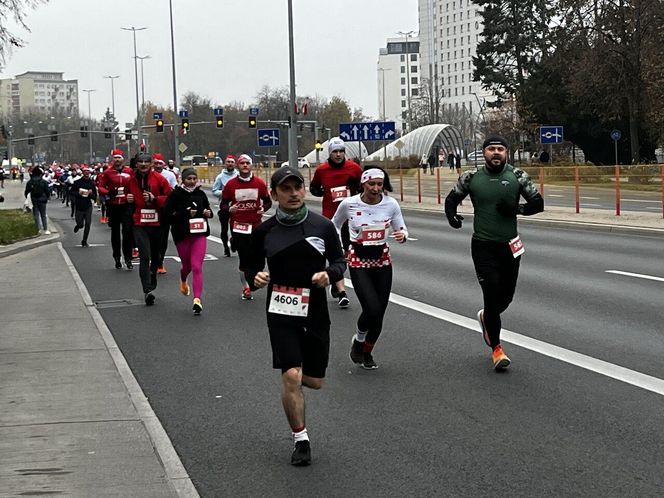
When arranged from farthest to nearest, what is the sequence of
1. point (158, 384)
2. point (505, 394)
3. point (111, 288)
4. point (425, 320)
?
point (111, 288) < point (425, 320) < point (158, 384) < point (505, 394)

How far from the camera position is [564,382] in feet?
26.2

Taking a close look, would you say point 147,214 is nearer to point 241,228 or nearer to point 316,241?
point 241,228

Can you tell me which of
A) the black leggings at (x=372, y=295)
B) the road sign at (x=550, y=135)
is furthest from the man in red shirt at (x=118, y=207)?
the road sign at (x=550, y=135)

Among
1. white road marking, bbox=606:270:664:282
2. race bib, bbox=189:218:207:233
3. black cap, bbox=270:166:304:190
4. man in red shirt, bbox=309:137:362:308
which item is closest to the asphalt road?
white road marking, bbox=606:270:664:282

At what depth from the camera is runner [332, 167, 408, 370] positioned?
8711 millimetres

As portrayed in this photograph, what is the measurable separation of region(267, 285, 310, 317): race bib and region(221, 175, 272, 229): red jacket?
7.26 meters

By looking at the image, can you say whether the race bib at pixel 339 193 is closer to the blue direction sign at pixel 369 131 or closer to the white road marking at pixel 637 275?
the white road marking at pixel 637 275

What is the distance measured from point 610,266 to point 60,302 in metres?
8.36

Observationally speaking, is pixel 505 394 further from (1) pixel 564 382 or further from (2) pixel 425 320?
(2) pixel 425 320

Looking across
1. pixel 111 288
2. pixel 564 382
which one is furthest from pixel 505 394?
pixel 111 288

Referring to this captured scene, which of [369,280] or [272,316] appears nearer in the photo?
[272,316]

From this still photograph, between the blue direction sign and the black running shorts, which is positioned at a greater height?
the blue direction sign

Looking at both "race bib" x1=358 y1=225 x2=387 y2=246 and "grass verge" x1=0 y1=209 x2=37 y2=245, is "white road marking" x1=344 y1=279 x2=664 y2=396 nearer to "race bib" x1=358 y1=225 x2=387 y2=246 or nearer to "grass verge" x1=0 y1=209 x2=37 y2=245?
"race bib" x1=358 y1=225 x2=387 y2=246

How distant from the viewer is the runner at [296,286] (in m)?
6.08
